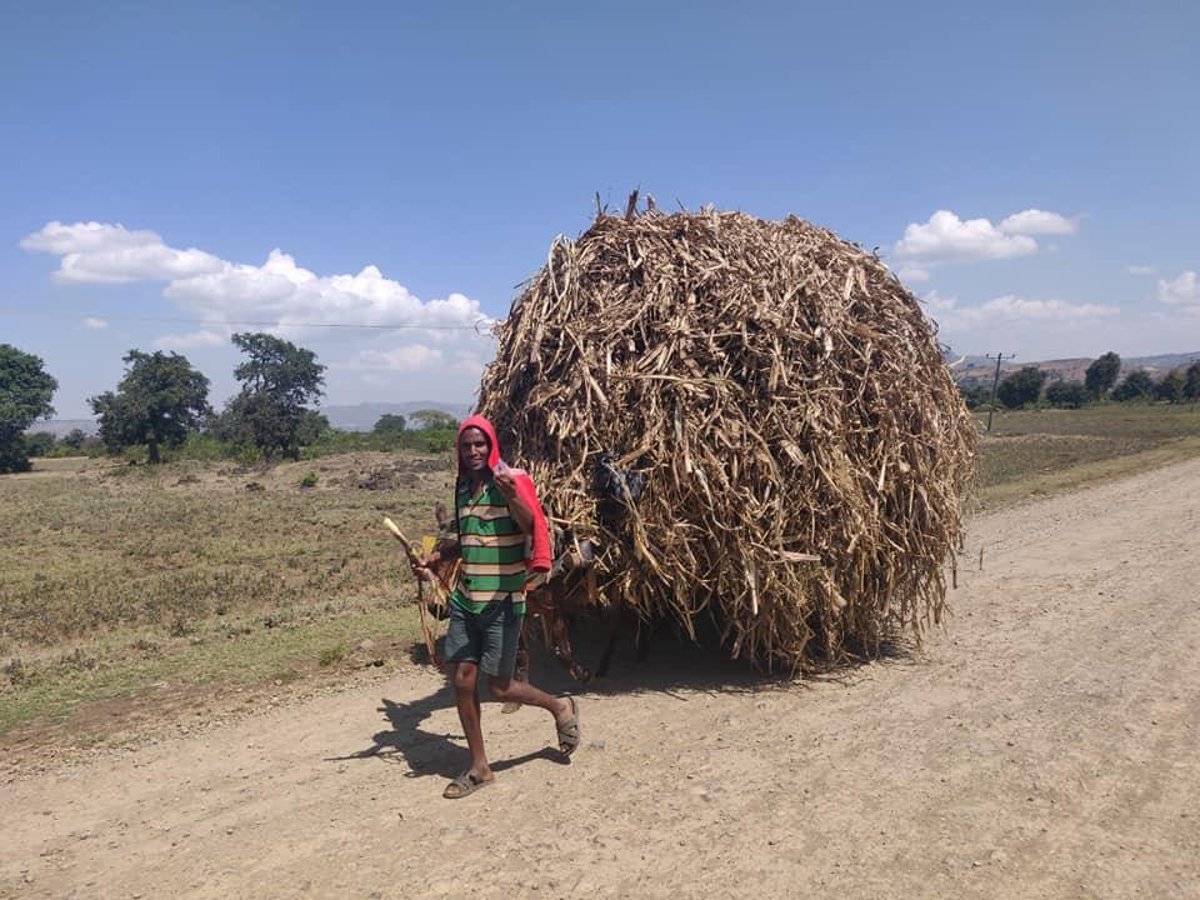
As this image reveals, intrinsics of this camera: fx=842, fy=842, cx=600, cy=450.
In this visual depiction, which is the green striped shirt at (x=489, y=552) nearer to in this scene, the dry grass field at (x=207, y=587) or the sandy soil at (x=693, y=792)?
the sandy soil at (x=693, y=792)

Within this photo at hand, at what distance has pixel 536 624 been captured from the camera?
249 inches

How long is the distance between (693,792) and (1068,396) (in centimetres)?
7798

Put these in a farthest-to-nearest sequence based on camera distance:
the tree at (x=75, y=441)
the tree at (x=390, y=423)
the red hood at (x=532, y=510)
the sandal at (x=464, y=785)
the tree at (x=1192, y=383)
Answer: the tree at (x=390, y=423), the tree at (x=75, y=441), the tree at (x=1192, y=383), the red hood at (x=532, y=510), the sandal at (x=464, y=785)

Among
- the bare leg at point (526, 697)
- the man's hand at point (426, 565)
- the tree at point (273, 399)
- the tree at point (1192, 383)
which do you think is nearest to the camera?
the bare leg at point (526, 697)

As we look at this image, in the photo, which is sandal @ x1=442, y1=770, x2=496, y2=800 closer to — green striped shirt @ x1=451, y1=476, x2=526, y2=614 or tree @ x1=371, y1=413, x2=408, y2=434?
green striped shirt @ x1=451, y1=476, x2=526, y2=614

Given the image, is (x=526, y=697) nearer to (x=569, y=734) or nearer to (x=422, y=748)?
(x=569, y=734)

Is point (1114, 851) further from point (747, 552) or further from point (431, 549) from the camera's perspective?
point (431, 549)

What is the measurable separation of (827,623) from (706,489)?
142 cm

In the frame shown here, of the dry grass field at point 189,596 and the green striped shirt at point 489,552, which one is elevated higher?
the green striped shirt at point 489,552

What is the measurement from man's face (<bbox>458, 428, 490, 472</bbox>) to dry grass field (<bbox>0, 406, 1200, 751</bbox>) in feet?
9.31

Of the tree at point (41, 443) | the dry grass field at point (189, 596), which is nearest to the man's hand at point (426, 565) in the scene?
the dry grass field at point (189, 596)

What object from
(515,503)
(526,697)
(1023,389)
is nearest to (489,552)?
(515,503)

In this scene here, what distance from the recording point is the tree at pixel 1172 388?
68.2 metres

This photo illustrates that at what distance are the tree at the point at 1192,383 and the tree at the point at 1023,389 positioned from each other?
10.5 m
